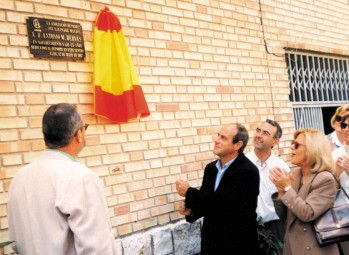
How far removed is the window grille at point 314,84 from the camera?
252 inches

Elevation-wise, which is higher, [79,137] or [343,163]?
[79,137]

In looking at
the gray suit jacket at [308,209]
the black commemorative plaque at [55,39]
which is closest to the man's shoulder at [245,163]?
the gray suit jacket at [308,209]

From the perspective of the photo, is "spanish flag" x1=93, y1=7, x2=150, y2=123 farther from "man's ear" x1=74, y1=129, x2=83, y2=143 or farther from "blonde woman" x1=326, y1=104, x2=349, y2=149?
"blonde woman" x1=326, y1=104, x2=349, y2=149

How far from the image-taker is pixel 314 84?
6.79m

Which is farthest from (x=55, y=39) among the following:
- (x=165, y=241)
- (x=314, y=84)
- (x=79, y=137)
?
(x=314, y=84)

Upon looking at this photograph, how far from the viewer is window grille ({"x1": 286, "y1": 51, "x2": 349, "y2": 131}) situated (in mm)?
6410

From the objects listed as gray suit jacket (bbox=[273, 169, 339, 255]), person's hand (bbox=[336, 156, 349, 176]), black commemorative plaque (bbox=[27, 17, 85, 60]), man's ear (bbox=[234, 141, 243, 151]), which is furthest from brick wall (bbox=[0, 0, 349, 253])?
person's hand (bbox=[336, 156, 349, 176])

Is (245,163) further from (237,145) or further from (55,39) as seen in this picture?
(55,39)

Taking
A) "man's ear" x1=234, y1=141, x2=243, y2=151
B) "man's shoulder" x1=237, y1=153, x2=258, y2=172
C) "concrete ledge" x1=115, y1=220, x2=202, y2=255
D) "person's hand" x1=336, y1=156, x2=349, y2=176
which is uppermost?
"man's ear" x1=234, y1=141, x2=243, y2=151

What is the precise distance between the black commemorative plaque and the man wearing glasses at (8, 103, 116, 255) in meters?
1.19

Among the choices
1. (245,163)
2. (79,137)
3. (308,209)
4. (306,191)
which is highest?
(79,137)

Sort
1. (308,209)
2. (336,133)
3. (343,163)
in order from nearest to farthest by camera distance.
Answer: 1. (308,209)
2. (343,163)
3. (336,133)

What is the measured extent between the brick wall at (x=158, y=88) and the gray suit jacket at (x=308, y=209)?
1257mm

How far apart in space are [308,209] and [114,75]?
6.32 ft
